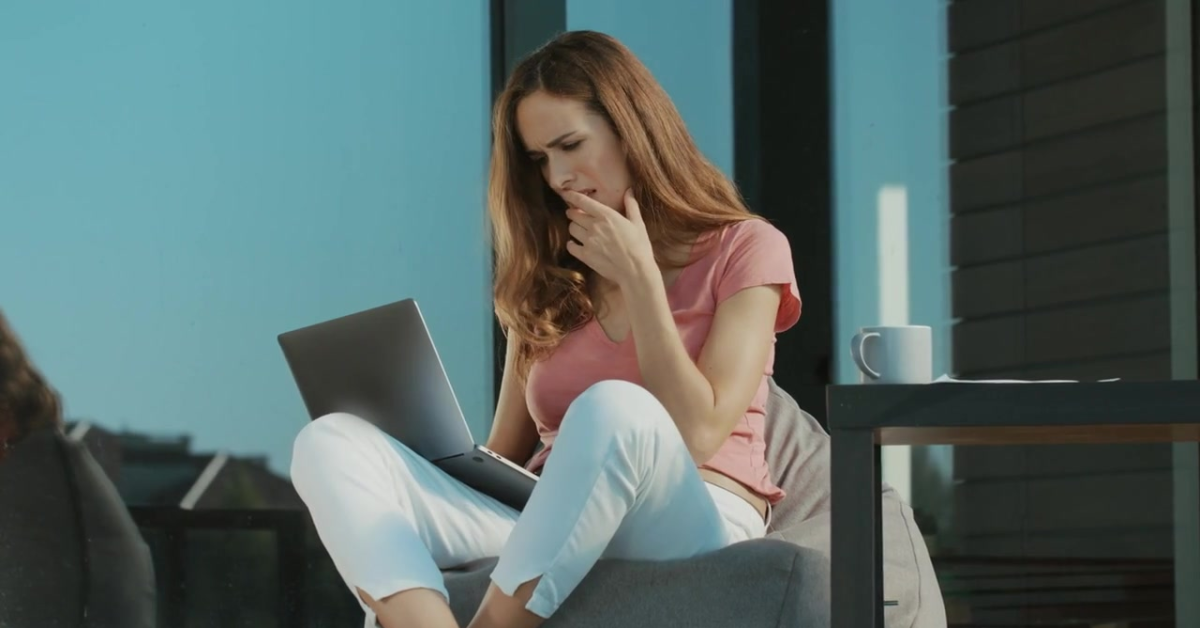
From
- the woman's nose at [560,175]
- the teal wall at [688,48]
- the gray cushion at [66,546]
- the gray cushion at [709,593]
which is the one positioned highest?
the teal wall at [688,48]

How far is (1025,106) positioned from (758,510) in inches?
60.0

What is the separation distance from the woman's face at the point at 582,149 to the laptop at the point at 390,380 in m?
0.43

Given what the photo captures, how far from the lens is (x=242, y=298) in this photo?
308cm

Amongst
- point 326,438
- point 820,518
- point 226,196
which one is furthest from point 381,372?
point 226,196

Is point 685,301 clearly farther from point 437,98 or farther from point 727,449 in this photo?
point 437,98

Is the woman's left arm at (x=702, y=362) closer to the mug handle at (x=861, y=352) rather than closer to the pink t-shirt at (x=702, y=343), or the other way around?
the pink t-shirt at (x=702, y=343)

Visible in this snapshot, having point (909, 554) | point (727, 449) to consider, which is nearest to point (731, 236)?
point (727, 449)

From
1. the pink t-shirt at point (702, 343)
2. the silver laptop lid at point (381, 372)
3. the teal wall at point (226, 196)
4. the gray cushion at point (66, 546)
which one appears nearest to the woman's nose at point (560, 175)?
the pink t-shirt at point (702, 343)

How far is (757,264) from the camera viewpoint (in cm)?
202

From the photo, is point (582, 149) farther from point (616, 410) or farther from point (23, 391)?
point (23, 391)

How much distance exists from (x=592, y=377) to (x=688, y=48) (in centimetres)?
135

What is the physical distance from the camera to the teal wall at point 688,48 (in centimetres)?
324

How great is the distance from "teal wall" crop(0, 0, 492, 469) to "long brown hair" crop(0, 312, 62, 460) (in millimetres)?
26

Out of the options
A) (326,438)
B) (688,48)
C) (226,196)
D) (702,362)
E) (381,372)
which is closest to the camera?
(326,438)
